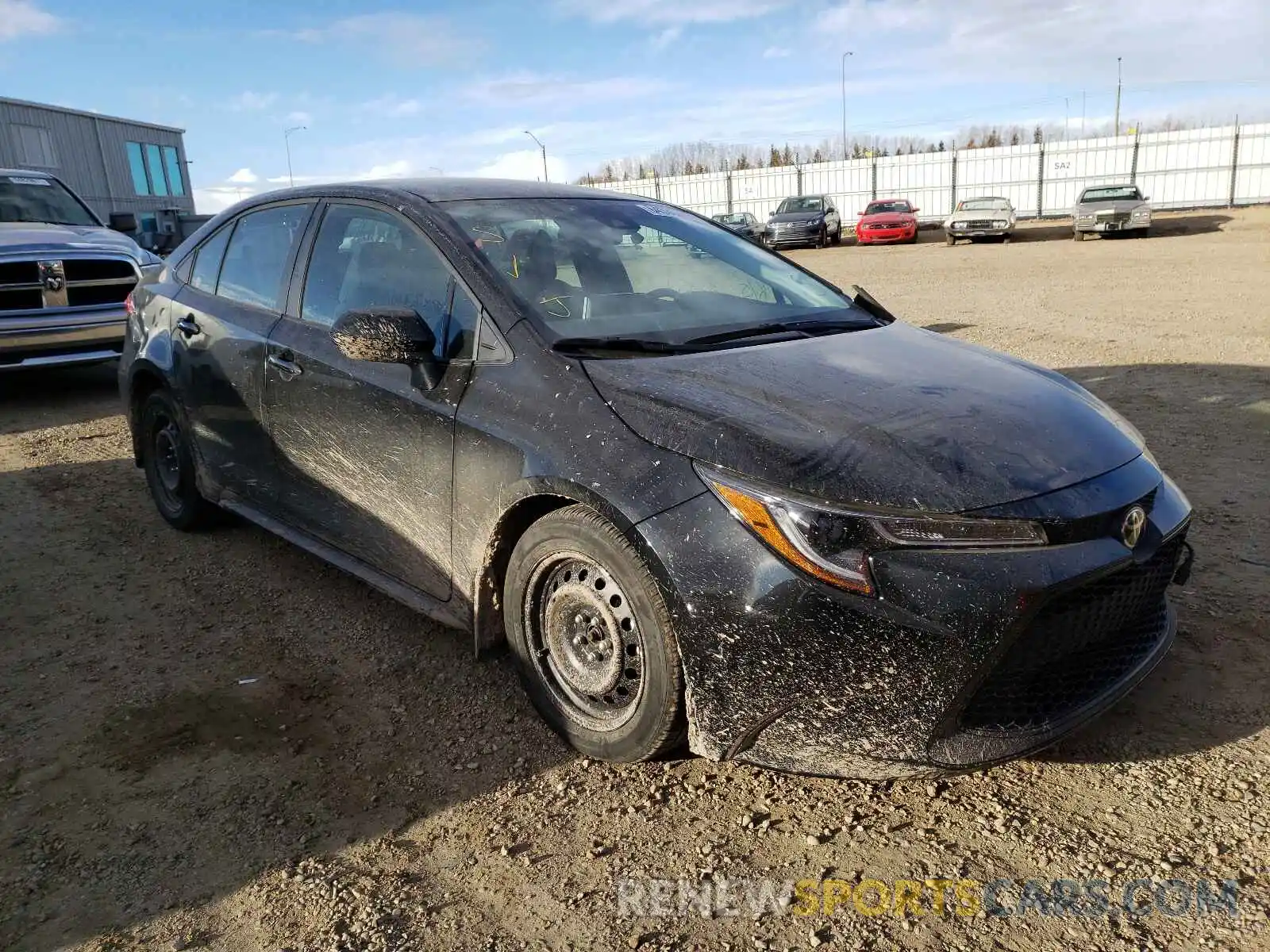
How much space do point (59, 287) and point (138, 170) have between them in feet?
101

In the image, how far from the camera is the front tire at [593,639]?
8.02 ft

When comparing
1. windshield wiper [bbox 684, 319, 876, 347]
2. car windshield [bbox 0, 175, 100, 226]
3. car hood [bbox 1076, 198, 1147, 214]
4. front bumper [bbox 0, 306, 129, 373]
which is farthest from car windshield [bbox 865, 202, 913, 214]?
windshield wiper [bbox 684, 319, 876, 347]

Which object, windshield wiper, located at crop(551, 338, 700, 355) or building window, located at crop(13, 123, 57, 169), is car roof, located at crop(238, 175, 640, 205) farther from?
building window, located at crop(13, 123, 57, 169)

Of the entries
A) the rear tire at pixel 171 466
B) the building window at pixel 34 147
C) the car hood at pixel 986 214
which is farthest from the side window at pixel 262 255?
the building window at pixel 34 147

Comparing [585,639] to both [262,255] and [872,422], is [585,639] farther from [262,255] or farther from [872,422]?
[262,255]

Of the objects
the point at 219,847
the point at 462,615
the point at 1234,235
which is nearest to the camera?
the point at 219,847

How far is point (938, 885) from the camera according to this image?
225 centimetres

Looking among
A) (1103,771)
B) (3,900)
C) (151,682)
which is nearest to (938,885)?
(1103,771)

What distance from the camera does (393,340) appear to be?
2.92 metres

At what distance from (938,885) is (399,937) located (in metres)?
1.27

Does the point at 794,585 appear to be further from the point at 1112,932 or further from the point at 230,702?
the point at 230,702

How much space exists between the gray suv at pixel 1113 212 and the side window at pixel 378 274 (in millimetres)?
26452

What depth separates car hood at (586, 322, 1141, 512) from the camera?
2.30 meters

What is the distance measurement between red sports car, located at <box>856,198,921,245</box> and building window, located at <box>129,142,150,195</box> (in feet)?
83.5
